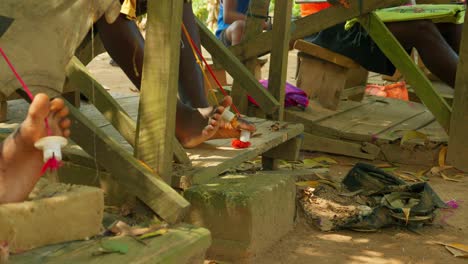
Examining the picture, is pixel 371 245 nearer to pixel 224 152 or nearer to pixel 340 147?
pixel 224 152

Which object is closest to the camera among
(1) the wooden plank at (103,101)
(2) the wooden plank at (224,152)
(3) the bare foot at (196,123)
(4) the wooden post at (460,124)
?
(1) the wooden plank at (103,101)

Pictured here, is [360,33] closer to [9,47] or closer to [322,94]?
[322,94]

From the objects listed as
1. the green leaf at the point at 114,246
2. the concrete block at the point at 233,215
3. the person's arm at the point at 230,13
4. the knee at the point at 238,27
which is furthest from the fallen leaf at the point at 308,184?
the person's arm at the point at 230,13

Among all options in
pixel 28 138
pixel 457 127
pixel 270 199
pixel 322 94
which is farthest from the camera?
pixel 322 94

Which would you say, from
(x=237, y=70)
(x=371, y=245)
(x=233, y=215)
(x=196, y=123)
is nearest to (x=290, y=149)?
(x=237, y=70)

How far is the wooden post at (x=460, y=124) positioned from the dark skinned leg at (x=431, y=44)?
486mm

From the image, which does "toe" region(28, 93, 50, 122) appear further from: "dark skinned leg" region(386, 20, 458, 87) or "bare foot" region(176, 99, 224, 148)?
"dark skinned leg" region(386, 20, 458, 87)

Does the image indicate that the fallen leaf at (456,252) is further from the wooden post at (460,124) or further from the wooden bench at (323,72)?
the wooden bench at (323,72)

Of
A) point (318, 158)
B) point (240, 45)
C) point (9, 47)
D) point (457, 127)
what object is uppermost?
point (9, 47)

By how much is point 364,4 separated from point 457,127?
3.34 feet

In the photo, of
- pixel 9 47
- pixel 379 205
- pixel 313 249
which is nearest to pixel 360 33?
pixel 379 205

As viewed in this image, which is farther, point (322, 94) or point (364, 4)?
point (322, 94)

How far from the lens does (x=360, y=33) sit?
5.57 meters

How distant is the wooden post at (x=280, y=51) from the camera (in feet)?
14.1
